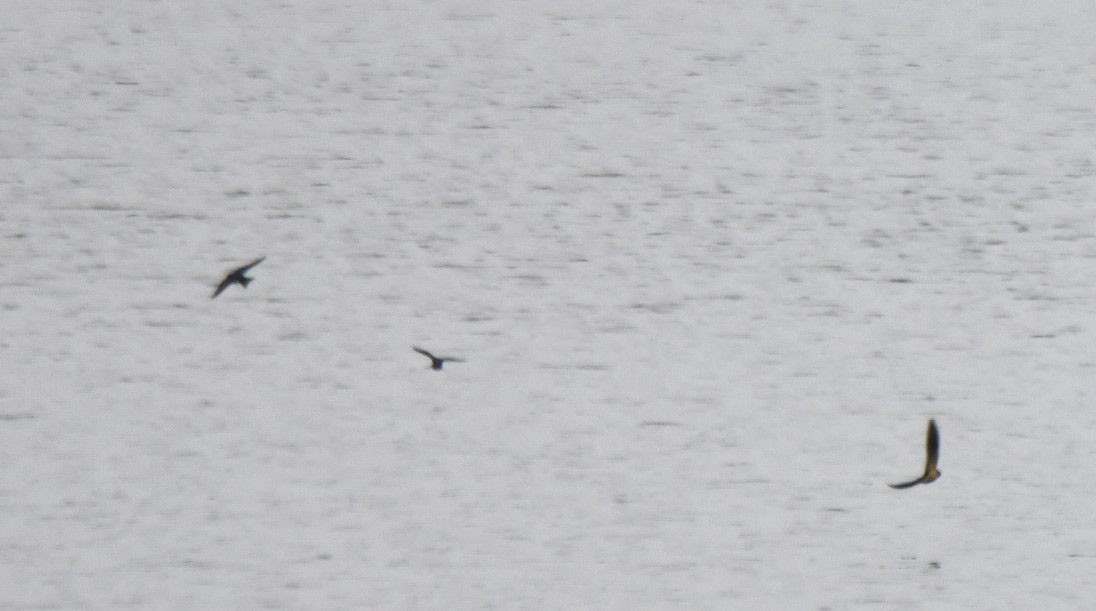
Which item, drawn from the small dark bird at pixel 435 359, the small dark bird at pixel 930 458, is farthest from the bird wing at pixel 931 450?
the small dark bird at pixel 435 359

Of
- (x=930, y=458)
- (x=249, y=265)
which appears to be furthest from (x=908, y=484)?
(x=249, y=265)

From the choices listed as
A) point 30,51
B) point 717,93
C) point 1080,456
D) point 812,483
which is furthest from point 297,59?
point 1080,456

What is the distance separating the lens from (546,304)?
91 cm

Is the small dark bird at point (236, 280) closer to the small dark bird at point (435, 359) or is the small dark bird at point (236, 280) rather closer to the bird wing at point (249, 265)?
the bird wing at point (249, 265)

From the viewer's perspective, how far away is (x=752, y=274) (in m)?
0.92

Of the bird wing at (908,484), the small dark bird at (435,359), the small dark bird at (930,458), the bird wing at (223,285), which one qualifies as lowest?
the bird wing at (908,484)

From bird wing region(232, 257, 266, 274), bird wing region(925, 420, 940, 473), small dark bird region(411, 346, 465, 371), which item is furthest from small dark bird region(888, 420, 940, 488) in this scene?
bird wing region(232, 257, 266, 274)

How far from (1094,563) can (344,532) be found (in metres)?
0.60

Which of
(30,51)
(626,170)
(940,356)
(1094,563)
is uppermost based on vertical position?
(30,51)

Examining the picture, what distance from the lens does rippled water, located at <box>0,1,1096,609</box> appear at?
2.82ft

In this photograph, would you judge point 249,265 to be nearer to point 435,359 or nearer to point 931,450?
point 435,359

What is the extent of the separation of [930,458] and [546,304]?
335mm

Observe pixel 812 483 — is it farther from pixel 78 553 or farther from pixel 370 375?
pixel 78 553

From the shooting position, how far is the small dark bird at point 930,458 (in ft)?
2.85
